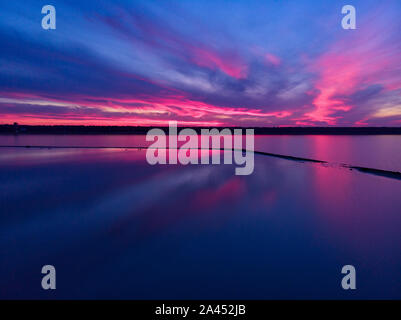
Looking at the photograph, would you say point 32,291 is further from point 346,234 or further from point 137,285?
point 346,234

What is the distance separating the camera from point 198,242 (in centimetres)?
495

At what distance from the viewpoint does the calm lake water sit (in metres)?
3.53

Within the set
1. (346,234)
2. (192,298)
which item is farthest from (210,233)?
(346,234)

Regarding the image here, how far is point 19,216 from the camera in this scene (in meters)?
6.37

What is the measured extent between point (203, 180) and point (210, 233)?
608 centimetres

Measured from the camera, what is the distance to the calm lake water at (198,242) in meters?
3.53

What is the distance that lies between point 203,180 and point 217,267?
752 cm

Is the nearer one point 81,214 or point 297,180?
point 81,214

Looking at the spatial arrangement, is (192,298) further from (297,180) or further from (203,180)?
(297,180)

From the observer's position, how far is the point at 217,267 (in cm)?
399

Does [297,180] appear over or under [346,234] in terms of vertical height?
over
